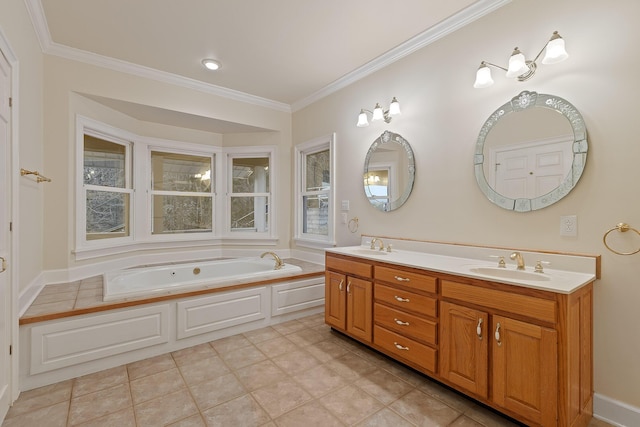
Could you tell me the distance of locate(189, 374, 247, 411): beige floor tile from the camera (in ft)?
6.07

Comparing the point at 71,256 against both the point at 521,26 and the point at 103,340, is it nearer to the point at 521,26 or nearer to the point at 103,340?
the point at 103,340

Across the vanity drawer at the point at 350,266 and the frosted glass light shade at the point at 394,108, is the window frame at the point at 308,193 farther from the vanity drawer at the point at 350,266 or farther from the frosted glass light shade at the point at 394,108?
the frosted glass light shade at the point at 394,108

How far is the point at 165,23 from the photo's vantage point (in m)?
2.36

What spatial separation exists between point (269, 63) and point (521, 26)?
209 centimetres

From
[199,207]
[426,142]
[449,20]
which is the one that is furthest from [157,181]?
[449,20]

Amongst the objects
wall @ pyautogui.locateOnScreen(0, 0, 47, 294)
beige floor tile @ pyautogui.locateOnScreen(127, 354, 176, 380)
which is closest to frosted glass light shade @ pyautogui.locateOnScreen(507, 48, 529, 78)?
wall @ pyautogui.locateOnScreen(0, 0, 47, 294)

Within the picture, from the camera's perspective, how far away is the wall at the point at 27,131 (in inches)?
72.9

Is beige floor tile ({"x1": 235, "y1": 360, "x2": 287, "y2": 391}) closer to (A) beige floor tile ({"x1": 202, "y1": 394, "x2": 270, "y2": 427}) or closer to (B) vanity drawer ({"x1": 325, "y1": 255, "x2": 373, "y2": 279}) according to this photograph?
(A) beige floor tile ({"x1": 202, "y1": 394, "x2": 270, "y2": 427})

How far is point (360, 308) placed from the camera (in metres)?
2.47

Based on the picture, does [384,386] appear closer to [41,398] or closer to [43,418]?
[43,418]

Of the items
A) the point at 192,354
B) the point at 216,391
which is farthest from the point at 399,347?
the point at 192,354

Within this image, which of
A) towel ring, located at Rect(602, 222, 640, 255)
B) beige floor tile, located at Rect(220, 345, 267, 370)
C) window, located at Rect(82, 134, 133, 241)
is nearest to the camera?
towel ring, located at Rect(602, 222, 640, 255)

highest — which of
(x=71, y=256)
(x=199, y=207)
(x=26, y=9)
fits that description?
(x=26, y=9)

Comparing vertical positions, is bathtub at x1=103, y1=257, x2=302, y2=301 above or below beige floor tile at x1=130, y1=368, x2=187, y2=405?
above
